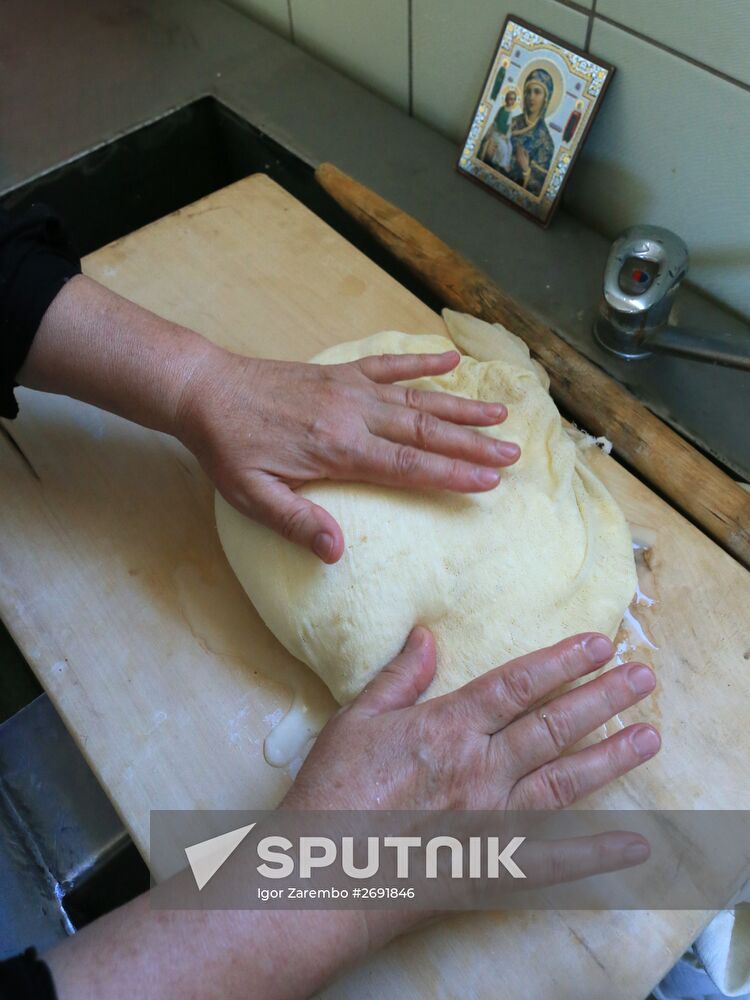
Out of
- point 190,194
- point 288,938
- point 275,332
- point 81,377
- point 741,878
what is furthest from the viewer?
point 190,194

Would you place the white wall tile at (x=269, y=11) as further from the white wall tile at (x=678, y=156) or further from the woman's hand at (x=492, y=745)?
the woman's hand at (x=492, y=745)

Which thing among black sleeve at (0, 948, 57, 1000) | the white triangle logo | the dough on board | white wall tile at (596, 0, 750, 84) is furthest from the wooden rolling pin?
black sleeve at (0, 948, 57, 1000)

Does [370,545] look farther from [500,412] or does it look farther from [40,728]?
[40,728]

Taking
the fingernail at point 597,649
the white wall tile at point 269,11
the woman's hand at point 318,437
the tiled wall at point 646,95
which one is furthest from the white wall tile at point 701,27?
the white wall tile at point 269,11

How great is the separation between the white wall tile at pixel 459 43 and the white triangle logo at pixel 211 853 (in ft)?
3.56

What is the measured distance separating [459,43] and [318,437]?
2.68ft

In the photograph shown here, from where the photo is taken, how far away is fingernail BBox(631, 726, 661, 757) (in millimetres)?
652

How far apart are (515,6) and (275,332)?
59 centimetres

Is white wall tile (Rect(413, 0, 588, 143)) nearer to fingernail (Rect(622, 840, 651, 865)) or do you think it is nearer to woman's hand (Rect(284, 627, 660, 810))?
woman's hand (Rect(284, 627, 660, 810))

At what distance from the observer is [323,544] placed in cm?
70

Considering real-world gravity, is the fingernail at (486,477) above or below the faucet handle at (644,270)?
below

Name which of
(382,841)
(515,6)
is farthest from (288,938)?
(515,6)

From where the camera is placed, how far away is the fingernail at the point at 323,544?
702 millimetres

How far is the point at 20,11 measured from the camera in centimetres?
167
